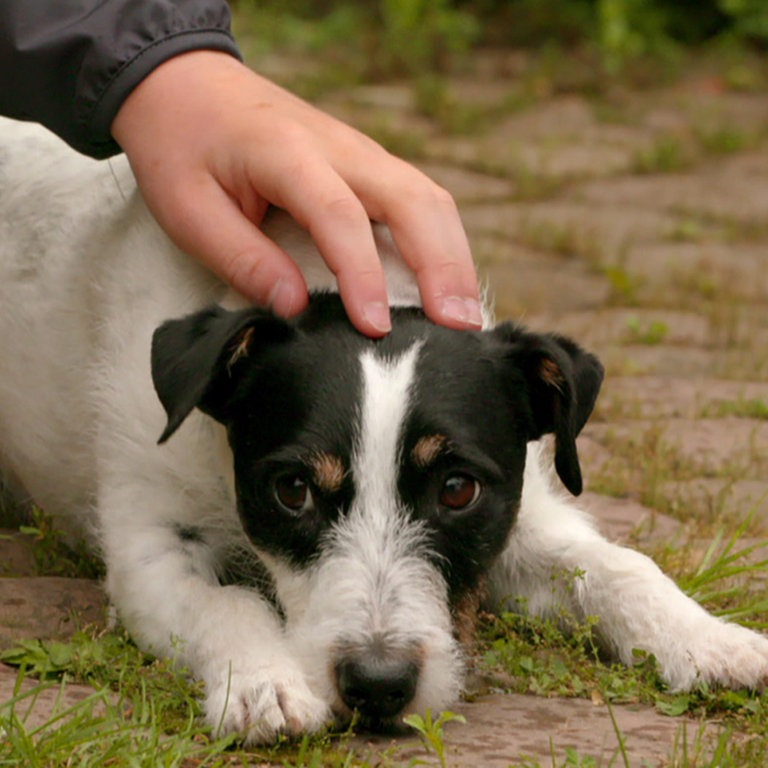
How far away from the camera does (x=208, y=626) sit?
3.47 meters

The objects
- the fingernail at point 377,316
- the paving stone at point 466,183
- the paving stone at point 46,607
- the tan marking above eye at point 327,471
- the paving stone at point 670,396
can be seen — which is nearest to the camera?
the tan marking above eye at point 327,471

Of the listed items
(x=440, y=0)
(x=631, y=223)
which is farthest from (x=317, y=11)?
(x=631, y=223)

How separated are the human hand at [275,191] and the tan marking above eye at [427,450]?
292 mm

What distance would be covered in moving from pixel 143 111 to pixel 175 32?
234 millimetres

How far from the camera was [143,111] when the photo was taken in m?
3.90

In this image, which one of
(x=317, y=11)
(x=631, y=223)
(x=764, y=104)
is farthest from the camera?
(x=317, y=11)

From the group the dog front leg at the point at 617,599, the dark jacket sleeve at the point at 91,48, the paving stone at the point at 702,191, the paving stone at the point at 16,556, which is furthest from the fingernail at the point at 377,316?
the paving stone at the point at 702,191

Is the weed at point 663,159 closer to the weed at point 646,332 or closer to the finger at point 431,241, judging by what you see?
the weed at point 646,332

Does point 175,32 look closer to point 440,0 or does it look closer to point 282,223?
point 282,223

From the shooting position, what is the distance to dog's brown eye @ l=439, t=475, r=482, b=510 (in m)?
3.34

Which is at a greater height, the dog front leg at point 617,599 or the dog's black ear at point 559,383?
the dog's black ear at point 559,383

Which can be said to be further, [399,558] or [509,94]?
[509,94]

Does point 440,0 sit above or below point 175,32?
below

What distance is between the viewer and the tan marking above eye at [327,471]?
10.6 ft
